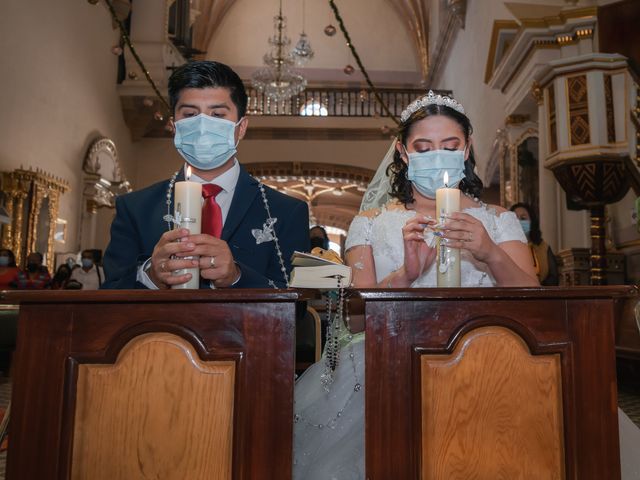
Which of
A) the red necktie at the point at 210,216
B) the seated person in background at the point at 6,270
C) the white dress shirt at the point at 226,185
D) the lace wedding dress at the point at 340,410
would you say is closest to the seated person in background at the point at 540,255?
the lace wedding dress at the point at 340,410

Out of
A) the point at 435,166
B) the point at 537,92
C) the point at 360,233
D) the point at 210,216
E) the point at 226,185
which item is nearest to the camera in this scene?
the point at 210,216

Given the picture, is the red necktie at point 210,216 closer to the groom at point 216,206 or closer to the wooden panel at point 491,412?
the groom at point 216,206

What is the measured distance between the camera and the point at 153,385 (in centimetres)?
132

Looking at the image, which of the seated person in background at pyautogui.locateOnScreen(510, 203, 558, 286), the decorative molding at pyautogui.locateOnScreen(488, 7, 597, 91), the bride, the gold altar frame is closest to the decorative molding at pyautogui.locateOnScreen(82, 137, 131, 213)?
the gold altar frame

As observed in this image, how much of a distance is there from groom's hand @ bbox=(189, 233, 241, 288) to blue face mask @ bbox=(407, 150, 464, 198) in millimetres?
785

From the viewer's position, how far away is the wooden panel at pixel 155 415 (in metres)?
1.29

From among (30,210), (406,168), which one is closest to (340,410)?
(406,168)

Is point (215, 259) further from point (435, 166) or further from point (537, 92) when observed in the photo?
point (537, 92)

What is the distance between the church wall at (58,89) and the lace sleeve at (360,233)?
7912 mm

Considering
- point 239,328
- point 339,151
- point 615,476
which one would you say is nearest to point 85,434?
point 239,328

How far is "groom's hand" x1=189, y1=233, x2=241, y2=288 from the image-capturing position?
1.52 meters

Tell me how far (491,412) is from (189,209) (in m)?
0.80

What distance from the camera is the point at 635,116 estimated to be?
5816 millimetres

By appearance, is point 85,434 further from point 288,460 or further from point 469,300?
point 469,300
